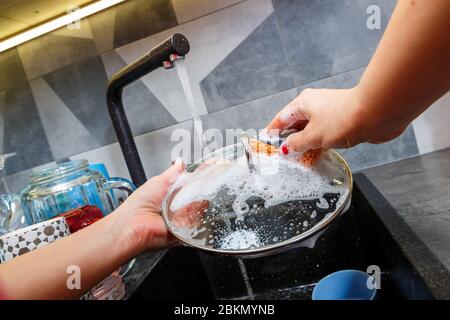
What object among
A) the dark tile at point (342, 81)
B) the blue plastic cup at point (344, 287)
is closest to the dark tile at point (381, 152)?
the dark tile at point (342, 81)

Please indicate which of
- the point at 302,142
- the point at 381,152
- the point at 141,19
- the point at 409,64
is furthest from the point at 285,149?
the point at 141,19

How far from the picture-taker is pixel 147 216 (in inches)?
23.4

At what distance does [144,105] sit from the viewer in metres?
0.92

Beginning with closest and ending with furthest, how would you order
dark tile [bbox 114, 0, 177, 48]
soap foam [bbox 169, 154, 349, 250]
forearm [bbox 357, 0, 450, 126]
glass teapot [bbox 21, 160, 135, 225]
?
forearm [bbox 357, 0, 450, 126]
soap foam [bbox 169, 154, 349, 250]
glass teapot [bbox 21, 160, 135, 225]
dark tile [bbox 114, 0, 177, 48]

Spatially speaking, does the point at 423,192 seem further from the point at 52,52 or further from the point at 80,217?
the point at 52,52

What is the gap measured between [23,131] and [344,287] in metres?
0.96

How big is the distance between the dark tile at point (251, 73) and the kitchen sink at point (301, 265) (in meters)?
0.33

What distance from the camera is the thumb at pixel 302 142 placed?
15.9 inches

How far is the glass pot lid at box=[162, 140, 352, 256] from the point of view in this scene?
0.35 m

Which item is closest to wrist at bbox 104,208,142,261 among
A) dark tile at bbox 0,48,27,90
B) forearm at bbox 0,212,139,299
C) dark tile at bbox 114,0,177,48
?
forearm at bbox 0,212,139,299

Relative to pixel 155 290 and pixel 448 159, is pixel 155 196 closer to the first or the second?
pixel 155 290

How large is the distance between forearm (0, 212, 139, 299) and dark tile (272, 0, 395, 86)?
60 centimetres

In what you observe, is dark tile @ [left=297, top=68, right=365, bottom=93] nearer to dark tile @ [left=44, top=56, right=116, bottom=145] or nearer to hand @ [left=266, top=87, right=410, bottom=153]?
hand @ [left=266, top=87, right=410, bottom=153]
